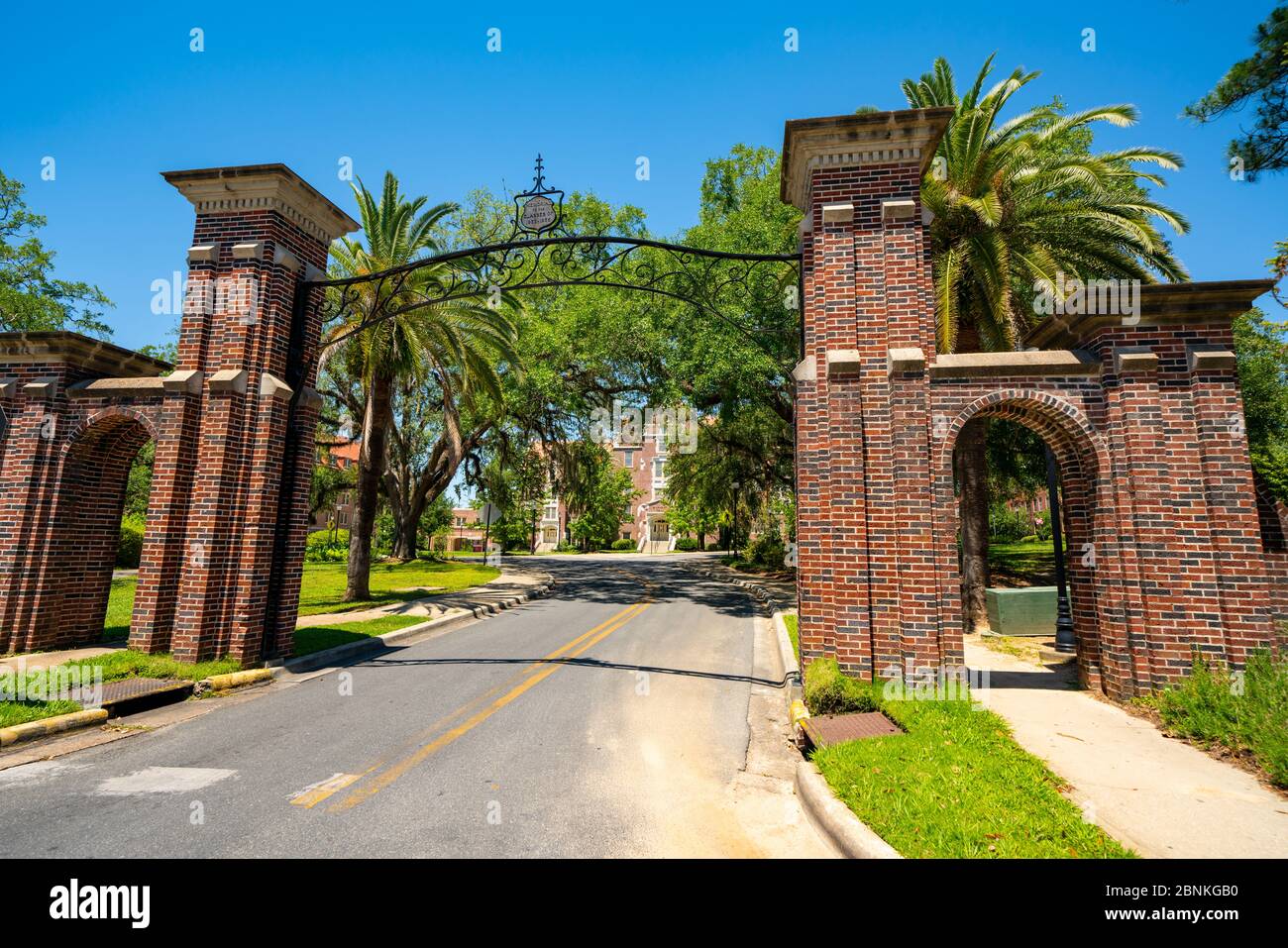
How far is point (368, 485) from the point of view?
17.0 m

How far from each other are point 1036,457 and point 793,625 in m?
14.8

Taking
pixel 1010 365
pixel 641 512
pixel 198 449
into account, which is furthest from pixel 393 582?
pixel 641 512

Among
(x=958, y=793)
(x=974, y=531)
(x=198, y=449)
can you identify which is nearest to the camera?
(x=958, y=793)

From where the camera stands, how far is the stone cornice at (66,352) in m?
9.33

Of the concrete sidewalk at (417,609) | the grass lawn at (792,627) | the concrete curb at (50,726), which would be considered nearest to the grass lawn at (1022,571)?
the grass lawn at (792,627)

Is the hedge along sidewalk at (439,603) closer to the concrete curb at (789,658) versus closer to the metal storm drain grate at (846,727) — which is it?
the concrete curb at (789,658)

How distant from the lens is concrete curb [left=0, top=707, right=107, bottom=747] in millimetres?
5730

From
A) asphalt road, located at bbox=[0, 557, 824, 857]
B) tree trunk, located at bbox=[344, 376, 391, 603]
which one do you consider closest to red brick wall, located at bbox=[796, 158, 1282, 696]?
asphalt road, located at bbox=[0, 557, 824, 857]

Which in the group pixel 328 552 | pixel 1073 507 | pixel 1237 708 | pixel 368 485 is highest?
pixel 368 485

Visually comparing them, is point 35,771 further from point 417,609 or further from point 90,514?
point 417,609

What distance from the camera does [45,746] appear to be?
580 centimetres

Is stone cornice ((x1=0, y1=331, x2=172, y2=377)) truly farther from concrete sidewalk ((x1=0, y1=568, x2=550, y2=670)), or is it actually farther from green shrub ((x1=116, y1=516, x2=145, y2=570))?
green shrub ((x1=116, y1=516, x2=145, y2=570))

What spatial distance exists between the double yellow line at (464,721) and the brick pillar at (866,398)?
13.0 ft

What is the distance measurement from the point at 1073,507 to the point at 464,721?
8.19 m
